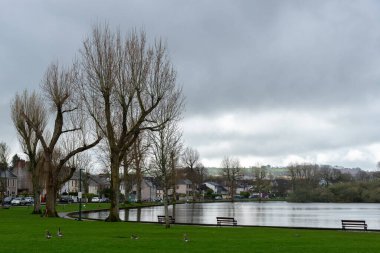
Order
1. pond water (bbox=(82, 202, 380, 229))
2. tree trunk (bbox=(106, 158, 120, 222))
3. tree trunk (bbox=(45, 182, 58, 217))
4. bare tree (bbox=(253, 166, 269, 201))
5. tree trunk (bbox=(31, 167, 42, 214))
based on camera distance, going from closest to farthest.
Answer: tree trunk (bbox=(106, 158, 120, 222)) < pond water (bbox=(82, 202, 380, 229)) < tree trunk (bbox=(45, 182, 58, 217)) < tree trunk (bbox=(31, 167, 42, 214)) < bare tree (bbox=(253, 166, 269, 201))

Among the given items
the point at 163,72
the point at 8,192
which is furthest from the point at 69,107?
the point at 8,192

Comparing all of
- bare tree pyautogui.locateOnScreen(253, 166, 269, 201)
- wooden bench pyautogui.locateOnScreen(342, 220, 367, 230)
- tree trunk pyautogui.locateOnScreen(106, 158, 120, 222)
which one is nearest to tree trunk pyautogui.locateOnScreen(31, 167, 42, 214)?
tree trunk pyautogui.locateOnScreen(106, 158, 120, 222)

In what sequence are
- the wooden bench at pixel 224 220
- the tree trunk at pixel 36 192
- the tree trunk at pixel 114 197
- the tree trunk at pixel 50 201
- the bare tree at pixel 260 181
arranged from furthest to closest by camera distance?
the bare tree at pixel 260 181 < the tree trunk at pixel 36 192 < the tree trunk at pixel 50 201 < the tree trunk at pixel 114 197 < the wooden bench at pixel 224 220

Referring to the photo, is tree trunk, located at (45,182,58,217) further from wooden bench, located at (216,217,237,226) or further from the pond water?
wooden bench, located at (216,217,237,226)

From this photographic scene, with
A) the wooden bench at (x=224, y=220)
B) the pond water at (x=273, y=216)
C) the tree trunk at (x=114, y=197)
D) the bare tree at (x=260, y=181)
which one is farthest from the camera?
the bare tree at (x=260, y=181)

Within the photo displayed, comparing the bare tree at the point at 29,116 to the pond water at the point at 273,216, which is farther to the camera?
the bare tree at the point at 29,116

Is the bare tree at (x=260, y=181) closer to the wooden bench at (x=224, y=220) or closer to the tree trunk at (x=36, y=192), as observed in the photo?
the tree trunk at (x=36, y=192)

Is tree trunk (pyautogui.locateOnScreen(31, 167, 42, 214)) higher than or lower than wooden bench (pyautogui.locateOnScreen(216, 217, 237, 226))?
higher

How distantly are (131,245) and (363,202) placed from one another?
10940cm

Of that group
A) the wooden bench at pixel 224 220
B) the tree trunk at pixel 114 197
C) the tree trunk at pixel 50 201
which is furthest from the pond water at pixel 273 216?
the tree trunk at pixel 114 197

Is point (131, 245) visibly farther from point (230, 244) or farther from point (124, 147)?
point (124, 147)

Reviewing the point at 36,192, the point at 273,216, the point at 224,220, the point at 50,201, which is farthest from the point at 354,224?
the point at 36,192

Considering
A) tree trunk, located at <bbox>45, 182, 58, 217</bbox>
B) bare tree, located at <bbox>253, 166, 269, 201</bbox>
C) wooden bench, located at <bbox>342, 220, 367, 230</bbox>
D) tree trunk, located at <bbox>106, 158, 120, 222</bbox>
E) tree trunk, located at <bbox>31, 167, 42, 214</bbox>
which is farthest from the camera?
bare tree, located at <bbox>253, 166, 269, 201</bbox>

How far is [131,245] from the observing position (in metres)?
21.2
